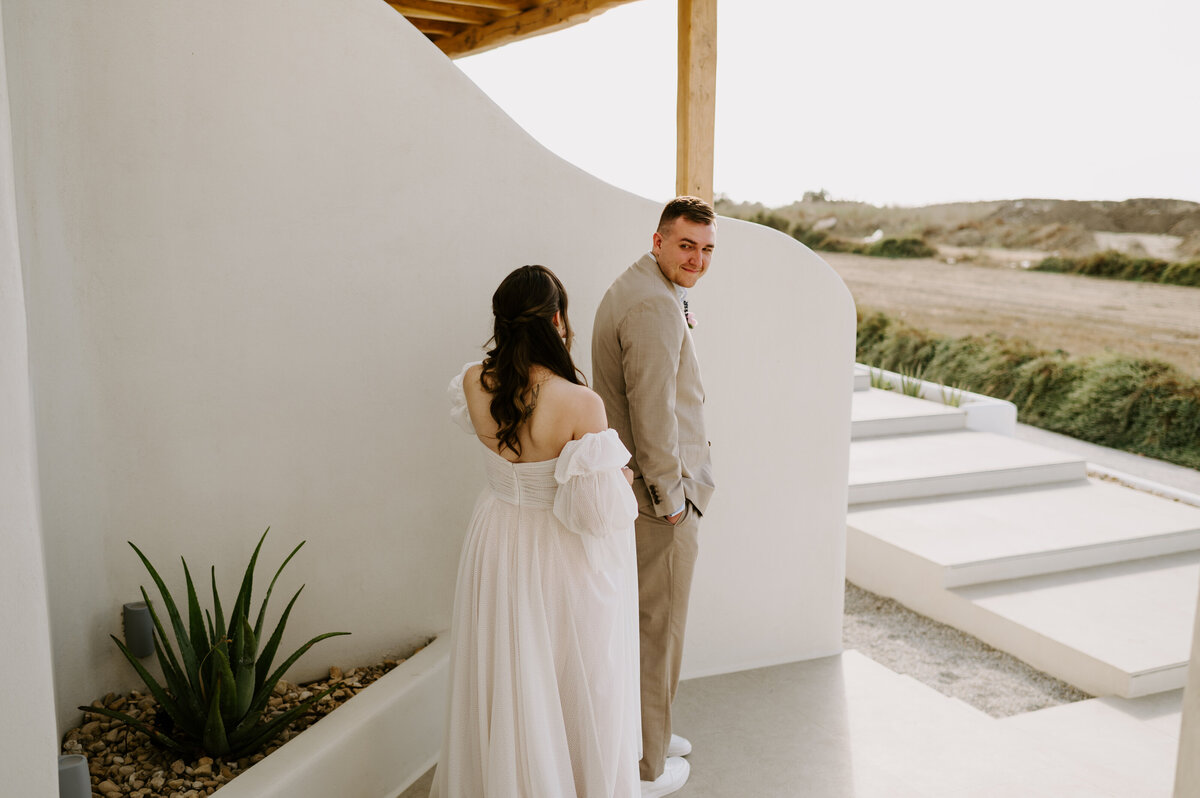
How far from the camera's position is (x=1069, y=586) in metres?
5.26

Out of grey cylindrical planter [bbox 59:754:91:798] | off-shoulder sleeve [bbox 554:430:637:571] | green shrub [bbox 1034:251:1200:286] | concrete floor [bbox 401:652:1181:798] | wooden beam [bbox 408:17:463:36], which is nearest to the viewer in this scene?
grey cylindrical planter [bbox 59:754:91:798]

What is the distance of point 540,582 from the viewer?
249cm

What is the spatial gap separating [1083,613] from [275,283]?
14.3 ft

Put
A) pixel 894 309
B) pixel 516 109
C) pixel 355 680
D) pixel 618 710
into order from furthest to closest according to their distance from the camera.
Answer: pixel 894 309
pixel 516 109
pixel 355 680
pixel 618 710

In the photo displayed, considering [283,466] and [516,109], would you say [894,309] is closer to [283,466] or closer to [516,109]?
[516,109]

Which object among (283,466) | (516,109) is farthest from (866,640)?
(516,109)

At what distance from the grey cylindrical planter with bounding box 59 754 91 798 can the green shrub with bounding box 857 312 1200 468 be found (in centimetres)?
1137

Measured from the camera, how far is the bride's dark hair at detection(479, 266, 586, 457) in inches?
94.2

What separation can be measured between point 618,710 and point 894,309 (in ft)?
48.1

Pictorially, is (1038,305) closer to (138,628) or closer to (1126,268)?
(1126,268)

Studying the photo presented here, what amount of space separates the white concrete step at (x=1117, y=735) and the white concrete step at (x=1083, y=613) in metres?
0.13

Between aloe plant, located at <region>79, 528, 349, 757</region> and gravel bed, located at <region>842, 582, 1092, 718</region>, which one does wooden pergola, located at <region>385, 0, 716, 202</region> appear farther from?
aloe plant, located at <region>79, 528, 349, 757</region>

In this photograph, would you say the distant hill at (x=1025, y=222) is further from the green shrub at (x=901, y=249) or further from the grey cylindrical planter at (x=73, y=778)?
the grey cylindrical planter at (x=73, y=778)

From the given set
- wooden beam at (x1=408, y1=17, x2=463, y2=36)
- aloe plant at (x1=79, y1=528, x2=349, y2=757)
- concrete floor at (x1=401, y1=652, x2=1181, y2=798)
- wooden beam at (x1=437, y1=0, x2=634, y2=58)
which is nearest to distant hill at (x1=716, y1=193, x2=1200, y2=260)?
wooden beam at (x1=437, y1=0, x2=634, y2=58)
